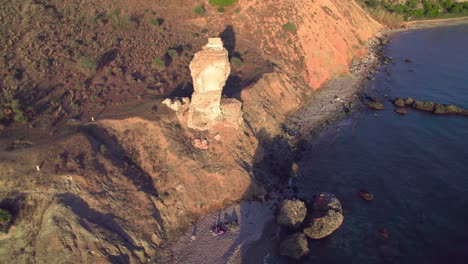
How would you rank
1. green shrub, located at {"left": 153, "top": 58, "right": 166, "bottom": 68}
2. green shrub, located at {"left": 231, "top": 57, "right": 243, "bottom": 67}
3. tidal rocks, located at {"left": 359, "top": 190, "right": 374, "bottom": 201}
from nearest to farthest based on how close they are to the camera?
1. tidal rocks, located at {"left": 359, "top": 190, "right": 374, "bottom": 201}
2. green shrub, located at {"left": 153, "top": 58, "right": 166, "bottom": 68}
3. green shrub, located at {"left": 231, "top": 57, "right": 243, "bottom": 67}

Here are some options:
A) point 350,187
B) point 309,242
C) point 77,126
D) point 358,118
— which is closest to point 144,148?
point 77,126

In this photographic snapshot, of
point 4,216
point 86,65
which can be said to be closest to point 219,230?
point 4,216

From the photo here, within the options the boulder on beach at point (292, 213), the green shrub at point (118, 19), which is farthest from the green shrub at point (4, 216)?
the green shrub at point (118, 19)

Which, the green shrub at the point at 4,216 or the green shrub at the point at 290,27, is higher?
the green shrub at the point at 290,27

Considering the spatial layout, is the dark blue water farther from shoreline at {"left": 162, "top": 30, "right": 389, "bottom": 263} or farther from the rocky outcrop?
shoreline at {"left": 162, "top": 30, "right": 389, "bottom": 263}

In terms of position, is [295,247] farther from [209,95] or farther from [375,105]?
[375,105]

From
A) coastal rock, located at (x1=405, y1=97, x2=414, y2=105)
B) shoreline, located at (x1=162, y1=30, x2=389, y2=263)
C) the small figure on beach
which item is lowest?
shoreline, located at (x1=162, y1=30, x2=389, y2=263)

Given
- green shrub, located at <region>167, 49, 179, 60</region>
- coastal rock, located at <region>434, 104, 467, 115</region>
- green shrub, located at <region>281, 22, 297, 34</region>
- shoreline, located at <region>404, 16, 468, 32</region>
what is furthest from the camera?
shoreline, located at <region>404, 16, 468, 32</region>

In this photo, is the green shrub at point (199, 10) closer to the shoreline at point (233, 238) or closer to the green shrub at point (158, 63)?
the green shrub at point (158, 63)

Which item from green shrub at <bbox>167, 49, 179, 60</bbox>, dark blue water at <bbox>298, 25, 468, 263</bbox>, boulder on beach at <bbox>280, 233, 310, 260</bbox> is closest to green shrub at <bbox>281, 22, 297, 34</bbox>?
dark blue water at <bbox>298, 25, 468, 263</bbox>
